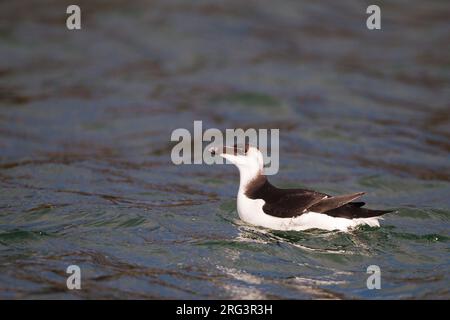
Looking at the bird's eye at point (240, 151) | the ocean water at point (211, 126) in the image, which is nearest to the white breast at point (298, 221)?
the ocean water at point (211, 126)

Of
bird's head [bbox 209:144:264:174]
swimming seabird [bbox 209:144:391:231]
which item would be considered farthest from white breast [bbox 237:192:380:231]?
bird's head [bbox 209:144:264:174]

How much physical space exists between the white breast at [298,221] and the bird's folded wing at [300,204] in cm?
6

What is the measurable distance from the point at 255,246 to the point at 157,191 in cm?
364

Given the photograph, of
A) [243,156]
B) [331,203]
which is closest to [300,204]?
[331,203]

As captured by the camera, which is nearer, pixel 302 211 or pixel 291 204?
pixel 302 211

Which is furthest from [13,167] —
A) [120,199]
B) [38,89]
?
[38,89]

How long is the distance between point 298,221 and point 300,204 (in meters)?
0.22

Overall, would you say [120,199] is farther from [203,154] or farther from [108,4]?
[108,4]

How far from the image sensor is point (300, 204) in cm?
1132

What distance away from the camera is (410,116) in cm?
1883

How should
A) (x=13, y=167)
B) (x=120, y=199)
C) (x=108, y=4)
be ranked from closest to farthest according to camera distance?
(x=120, y=199), (x=13, y=167), (x=108, y=4)

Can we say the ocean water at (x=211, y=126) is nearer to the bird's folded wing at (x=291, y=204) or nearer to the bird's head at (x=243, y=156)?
the bird's folded wing at (x=291, y=204)

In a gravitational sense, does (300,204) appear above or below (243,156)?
below

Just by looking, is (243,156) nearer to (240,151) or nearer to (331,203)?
(240,151)
